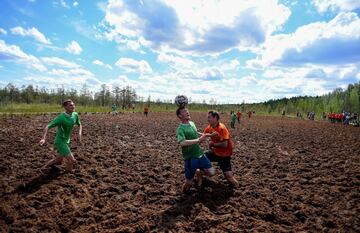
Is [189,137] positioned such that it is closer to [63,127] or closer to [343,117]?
[63,127]

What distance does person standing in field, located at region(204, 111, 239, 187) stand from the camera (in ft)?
22.3

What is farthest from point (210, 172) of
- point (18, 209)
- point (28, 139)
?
point (28, 139)

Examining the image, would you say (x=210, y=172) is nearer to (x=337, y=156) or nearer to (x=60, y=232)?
(x=60, y=232)

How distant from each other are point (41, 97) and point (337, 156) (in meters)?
95.8

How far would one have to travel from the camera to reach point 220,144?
6852mm

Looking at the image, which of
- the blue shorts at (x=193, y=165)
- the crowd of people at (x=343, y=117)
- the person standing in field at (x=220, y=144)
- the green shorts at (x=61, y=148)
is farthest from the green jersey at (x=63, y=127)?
the crowd of people at (x=343, y=117)

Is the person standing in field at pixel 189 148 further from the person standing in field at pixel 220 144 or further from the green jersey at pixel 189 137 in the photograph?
the person standing in field at pixel 220 144

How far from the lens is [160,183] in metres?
7.74

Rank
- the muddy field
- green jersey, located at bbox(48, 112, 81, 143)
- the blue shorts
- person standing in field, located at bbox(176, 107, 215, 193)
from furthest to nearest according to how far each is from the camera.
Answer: green jersey, located at bbox(48, 112, 81, 143) < the blue shorts < person standing in field, located at bbox(176, 107, 215, 193) < the muddy field

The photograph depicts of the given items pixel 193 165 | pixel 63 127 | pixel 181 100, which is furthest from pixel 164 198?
pixel 63 127

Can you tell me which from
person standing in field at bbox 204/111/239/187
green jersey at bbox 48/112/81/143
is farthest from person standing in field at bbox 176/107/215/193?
green jersey at bbox 48/112/81/143

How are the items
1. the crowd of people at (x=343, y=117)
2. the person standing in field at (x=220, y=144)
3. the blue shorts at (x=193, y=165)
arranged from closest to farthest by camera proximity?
the blue shorts at (x=193, y=165) < the person standing in field at (x=220, y=144) < the crowd of people at (x=343, y=117)

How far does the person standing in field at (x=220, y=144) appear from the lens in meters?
→ 6.79

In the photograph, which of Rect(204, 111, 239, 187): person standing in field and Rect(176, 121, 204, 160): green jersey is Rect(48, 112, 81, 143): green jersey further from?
Rect(204, 111, 239, 187): person standing in field
